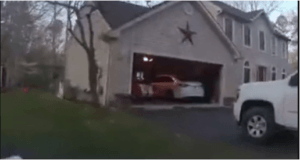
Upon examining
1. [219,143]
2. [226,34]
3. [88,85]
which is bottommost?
[219,143]

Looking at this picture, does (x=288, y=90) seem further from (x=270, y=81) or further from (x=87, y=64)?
(x=87, y=64)

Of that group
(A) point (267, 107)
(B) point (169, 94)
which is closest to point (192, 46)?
(B) point (169, 94)

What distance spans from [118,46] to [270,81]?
0.98m

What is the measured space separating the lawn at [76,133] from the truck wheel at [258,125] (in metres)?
1.12

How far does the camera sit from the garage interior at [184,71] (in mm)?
1296

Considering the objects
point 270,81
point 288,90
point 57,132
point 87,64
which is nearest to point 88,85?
point 87,64

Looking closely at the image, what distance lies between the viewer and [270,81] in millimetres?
1434

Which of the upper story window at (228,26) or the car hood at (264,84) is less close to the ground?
the upper story window at (228,26)

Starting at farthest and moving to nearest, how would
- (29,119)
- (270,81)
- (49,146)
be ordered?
(270,81)
(49,146)
(29,119)

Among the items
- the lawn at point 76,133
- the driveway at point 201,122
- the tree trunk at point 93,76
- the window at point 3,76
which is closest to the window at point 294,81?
the driveway at point 201,122

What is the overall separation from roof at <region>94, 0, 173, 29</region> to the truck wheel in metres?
1.75

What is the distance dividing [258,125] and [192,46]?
1672 mm

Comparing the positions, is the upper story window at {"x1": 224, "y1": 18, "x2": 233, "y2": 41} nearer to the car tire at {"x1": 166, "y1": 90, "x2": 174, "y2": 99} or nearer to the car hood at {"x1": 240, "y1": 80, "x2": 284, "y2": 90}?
the car hood at {"x1": 240, "y1": 80, "x2": 284, "y2": 90}

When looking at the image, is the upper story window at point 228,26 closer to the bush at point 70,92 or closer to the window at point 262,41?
the window at point 262,41
